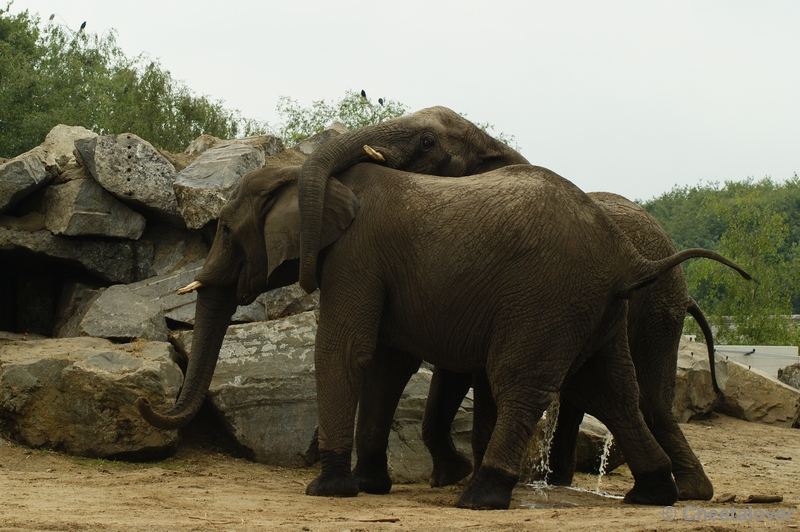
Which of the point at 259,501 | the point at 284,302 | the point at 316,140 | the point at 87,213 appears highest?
the point at 316,140

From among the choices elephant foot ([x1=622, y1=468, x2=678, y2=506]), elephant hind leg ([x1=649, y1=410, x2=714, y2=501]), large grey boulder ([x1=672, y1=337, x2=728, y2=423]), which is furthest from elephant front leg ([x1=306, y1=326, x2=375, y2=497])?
large grey boulder ([x1=672, y1=337, x2=728, y2=423])

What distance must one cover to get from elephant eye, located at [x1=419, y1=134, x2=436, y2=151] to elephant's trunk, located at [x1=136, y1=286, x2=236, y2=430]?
2139 millimetres

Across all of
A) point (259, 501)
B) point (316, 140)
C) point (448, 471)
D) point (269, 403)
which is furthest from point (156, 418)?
point (316, 140)

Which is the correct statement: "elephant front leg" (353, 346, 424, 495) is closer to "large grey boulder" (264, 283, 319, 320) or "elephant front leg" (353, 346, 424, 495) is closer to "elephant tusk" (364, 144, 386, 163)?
"elephant tusk" (364, 144, 386, 163)

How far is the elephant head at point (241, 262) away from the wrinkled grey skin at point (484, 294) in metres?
0.03

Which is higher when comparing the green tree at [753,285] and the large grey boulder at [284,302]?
the green tree at [753,285]

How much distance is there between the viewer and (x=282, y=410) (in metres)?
9.70

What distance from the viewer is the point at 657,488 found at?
7469 mm

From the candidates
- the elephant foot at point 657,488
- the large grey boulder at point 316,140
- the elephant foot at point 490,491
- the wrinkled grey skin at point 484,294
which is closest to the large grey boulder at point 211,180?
the large grey boulder at point 316,140

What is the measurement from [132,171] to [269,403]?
11.9ft

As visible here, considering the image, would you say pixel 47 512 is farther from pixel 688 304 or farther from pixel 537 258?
pixel 688 304

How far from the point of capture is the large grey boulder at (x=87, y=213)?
11148mm

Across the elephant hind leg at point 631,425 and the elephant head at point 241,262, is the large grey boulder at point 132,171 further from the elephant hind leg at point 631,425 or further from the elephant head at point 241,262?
the elephant hind leg at point 631,425

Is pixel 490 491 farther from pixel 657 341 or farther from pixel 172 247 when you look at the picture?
pixel 172 247
